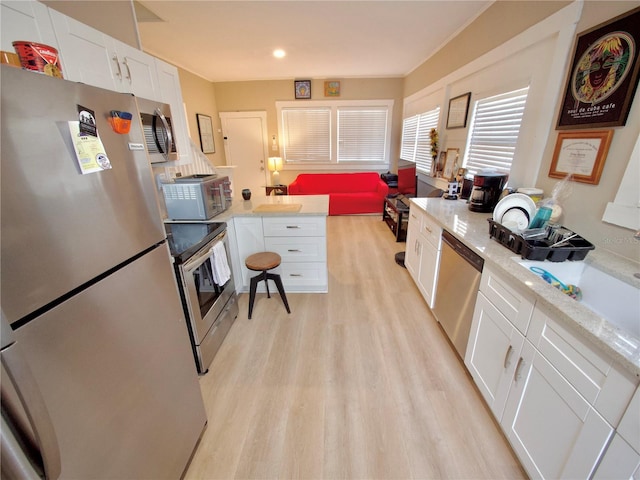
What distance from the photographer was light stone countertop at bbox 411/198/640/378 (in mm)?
796

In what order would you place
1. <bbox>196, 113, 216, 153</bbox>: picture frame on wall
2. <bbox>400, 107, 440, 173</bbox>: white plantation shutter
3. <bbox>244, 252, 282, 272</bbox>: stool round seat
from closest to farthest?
<bbox>244, 252, 282, 272</bbox>: stool round seat → <bbox>400, 107, 440, 173</bbox>: white plantation shutter → <bbox>196, 113, 216, 153</bbox>: picture frame on wall

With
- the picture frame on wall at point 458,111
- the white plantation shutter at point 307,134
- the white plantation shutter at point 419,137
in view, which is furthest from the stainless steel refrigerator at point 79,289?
the white plantation shutter at point 307,134

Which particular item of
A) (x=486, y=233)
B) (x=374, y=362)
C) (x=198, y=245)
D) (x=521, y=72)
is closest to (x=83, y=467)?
(x=198, y=245)

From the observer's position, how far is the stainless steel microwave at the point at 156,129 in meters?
1.64

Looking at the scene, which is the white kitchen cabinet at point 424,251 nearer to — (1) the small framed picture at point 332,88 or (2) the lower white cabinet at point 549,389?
(2) the lower white cabinet at point 549,389

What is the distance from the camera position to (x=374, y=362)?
6.21 feet

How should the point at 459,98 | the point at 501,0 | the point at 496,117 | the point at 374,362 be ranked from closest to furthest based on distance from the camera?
the point at 374,362 → the point at 501,0 → the point at 496,117 → the point at 459,98

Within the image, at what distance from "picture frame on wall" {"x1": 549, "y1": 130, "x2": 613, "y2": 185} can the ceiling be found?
171 cm

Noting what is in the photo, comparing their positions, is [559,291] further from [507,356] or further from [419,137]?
[419,137]

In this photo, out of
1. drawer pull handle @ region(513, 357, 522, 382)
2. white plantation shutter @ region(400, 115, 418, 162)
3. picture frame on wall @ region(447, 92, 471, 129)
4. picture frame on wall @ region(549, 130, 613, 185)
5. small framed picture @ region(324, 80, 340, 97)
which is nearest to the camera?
drawer pull handle @ region(513, 357, 522, 382)

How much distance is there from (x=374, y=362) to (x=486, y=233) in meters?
1.19

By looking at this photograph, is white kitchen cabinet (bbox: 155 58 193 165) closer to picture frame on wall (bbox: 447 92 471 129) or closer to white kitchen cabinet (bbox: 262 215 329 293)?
white kitchen cabinet (bbox: 262 215 329 293)

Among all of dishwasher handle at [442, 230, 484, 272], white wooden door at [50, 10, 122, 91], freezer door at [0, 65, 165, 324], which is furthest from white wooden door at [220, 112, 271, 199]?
freezer door at [0, 65, 165, 324]

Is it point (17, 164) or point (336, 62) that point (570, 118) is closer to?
point (17, 164)
